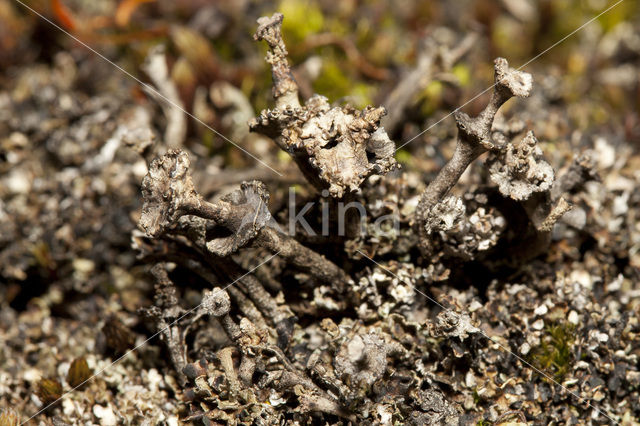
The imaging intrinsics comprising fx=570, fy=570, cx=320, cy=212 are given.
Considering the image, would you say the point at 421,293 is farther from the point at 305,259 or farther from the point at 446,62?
the point at 446,62

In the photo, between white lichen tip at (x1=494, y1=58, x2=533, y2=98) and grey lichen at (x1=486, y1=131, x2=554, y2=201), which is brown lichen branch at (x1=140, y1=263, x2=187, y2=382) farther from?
white lichen tip at (x1=494, y1=58, x2=533, y2=98)

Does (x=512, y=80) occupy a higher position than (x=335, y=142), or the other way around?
(x=512, y=80)

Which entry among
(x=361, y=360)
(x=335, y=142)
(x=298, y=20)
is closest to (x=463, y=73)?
(x=298, y=20)

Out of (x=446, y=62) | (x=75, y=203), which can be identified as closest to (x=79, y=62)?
(x=75, y=203)

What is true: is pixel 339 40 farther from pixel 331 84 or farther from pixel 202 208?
pixel 202 208

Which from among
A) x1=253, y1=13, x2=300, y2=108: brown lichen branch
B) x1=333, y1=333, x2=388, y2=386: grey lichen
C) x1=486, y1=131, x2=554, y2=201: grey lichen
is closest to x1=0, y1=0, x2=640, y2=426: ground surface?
x1=333, y1=333, x2=388, y2=386: grey lichen

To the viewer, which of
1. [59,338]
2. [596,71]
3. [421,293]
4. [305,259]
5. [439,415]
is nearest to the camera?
[439,415]
